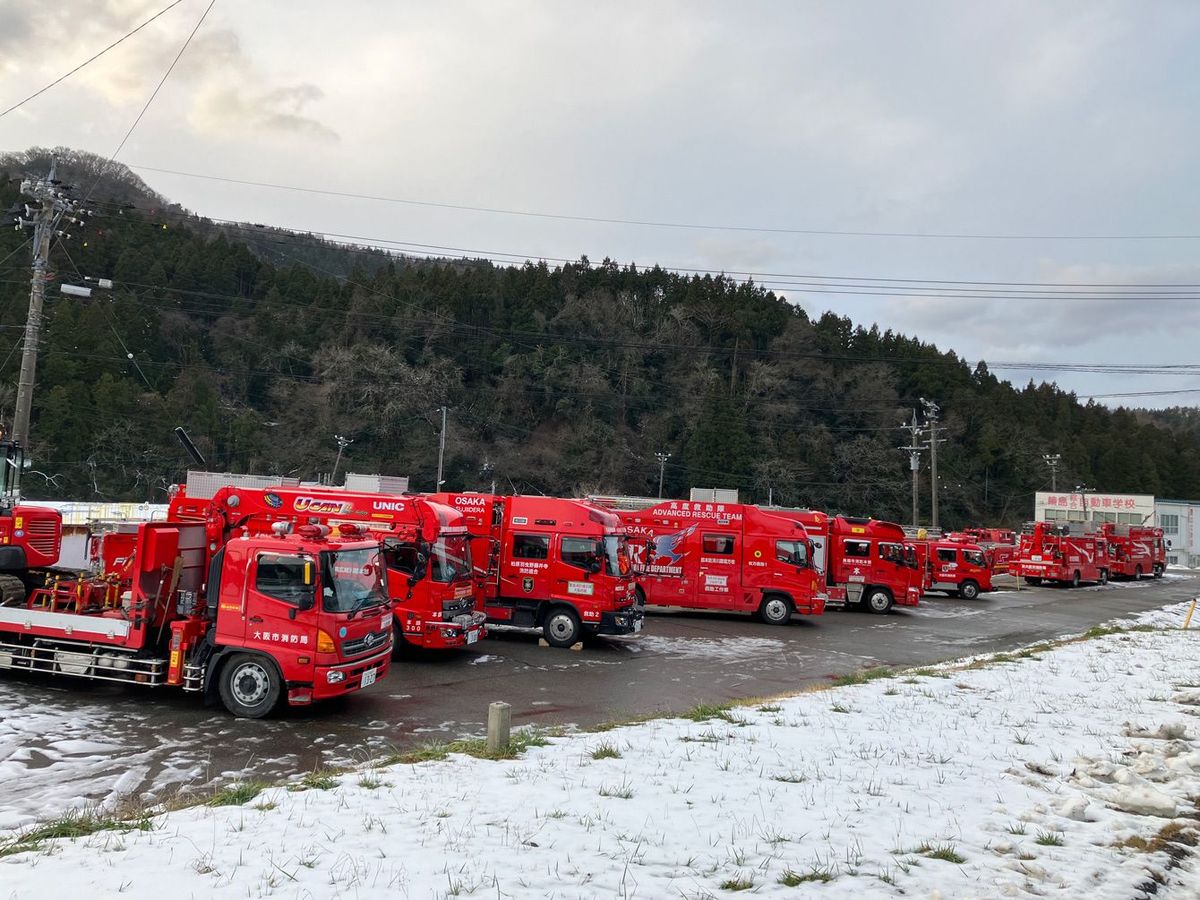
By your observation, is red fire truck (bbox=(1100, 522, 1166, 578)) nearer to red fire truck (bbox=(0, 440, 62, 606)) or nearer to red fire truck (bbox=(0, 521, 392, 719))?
red fire truck (bbox=(0, 521, 392, 719))

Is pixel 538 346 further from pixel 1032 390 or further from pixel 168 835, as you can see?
pixel 168 835

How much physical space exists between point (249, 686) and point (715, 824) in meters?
6.67

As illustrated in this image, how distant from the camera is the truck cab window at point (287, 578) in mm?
10094

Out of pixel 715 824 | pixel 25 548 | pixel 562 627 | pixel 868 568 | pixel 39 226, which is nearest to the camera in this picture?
pixel 715 824

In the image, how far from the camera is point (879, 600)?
91.1 feet

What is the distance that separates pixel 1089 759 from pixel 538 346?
2919 inches

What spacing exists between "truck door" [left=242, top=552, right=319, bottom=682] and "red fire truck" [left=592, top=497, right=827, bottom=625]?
12697mm

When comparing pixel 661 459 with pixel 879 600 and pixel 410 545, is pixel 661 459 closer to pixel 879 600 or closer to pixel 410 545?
pixel 879 600

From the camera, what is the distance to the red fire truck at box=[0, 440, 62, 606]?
12.4 m

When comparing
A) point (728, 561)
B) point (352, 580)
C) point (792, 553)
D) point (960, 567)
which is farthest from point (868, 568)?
point (352, 580)

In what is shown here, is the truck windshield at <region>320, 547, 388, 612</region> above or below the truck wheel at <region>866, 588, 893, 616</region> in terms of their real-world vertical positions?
above

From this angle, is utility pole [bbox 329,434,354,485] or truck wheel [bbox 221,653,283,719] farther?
utility pole [bbox 329,434,354,485]

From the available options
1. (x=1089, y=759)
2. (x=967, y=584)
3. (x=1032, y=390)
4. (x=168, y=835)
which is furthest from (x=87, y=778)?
(x=1032, y=390)

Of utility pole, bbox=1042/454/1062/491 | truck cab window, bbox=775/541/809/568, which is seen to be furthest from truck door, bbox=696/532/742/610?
utility pole, bbox=1042/454/1062/491
